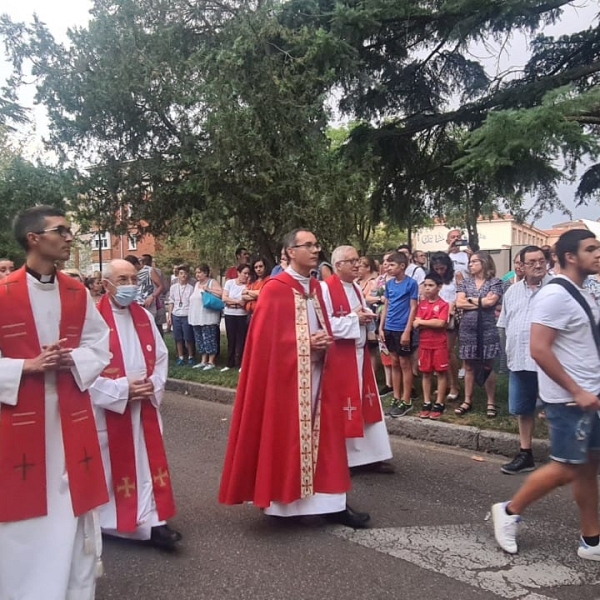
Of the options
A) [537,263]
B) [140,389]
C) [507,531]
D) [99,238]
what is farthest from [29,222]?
[99,238]

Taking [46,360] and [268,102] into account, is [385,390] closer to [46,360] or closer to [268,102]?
[268,102]

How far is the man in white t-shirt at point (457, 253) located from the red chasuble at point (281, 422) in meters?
5.33

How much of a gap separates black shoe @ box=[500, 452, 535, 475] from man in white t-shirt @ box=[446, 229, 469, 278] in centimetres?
400

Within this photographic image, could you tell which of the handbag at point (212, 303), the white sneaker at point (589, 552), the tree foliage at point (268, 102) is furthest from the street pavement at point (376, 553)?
the tree foliage at point (268, 102)

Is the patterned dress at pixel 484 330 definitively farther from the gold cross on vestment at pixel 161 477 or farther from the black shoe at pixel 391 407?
the gold cross on vestment at pixel 161 477

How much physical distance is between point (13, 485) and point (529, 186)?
8514 millimetres

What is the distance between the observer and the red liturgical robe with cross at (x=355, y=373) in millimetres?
5184

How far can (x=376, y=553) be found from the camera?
13.2 feet

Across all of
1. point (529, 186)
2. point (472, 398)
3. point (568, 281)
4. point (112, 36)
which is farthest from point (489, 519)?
point (112, 36)

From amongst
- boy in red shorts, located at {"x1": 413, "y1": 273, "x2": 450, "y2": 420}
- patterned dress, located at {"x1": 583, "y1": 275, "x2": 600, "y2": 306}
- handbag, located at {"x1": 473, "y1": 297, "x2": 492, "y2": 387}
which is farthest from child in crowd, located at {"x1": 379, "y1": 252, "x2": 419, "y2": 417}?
patterned dress, located at {"x1": 583, "y1": 275, "x2": 600, "y2": 306}

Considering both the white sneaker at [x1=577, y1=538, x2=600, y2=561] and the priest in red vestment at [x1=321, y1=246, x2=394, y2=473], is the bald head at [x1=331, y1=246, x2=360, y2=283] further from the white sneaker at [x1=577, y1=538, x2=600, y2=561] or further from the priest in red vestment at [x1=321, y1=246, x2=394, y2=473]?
the white sneaker at [x1=577, y1=538, x2=600, y2=561]

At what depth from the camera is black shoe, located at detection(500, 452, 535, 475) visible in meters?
5.63

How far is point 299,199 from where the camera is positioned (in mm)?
11180

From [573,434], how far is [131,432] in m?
2.73
